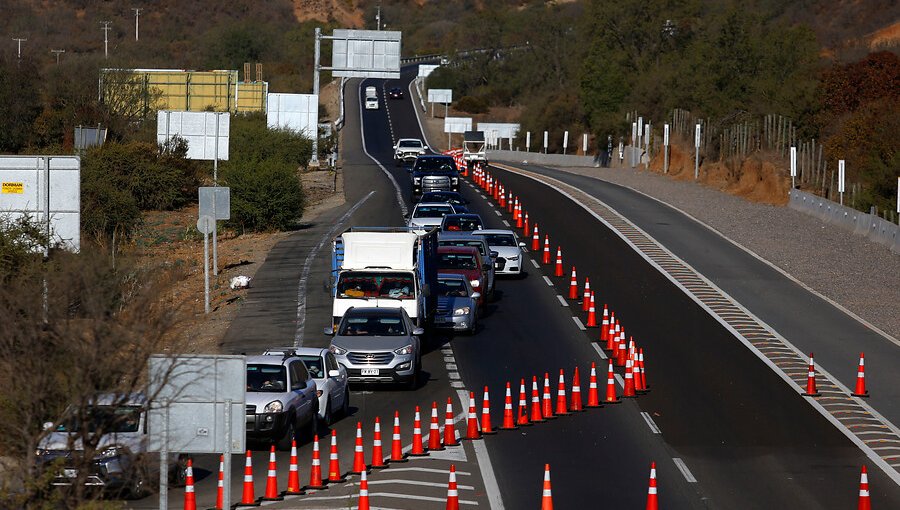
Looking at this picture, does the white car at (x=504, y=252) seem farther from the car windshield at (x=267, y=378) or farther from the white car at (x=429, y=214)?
the car windshield at (x=267, y=378)

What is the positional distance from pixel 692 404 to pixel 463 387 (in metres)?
4.19

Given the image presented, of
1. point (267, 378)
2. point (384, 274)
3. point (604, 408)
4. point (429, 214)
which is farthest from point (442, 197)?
point (267, 378)

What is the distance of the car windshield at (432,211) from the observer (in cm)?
4403

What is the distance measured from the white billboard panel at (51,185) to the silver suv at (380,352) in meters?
5.55

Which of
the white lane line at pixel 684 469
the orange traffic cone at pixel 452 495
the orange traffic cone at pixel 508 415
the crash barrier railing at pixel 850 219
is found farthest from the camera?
the crash barrier railing at pixel 850 219

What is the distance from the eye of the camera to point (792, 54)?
3620 inches

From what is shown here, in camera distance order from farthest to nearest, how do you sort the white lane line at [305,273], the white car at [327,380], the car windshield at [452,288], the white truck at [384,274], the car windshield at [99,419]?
the car windshield at [452,288], the white lane line at [305,273], the white truck at [384,274], the white car at [327,380], the car windshield at [99,419]

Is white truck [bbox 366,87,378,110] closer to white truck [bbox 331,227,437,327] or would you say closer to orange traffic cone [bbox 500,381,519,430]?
white truck [bbox 331,227,437,327]

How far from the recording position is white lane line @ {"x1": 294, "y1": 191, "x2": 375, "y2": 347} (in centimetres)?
3042

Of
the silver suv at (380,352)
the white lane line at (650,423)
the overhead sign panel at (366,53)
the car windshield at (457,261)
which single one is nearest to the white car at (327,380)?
the silver suv at (380,352)

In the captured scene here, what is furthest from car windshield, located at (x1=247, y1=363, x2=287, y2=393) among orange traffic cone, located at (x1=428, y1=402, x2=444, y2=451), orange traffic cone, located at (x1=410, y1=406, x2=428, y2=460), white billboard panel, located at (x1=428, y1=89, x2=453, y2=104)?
white billboard panel, located at (x1=428, y1=89, x2=453, y2=104)

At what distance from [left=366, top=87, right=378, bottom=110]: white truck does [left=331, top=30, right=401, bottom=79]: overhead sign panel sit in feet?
148

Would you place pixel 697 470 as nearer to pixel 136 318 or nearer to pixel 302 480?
pixel 302 480

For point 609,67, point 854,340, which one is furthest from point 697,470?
point 609,67
